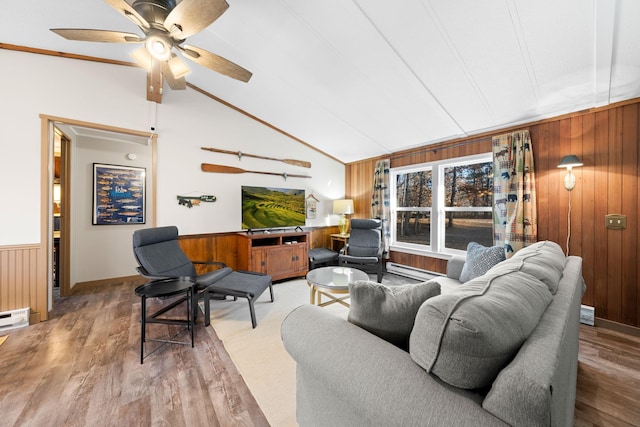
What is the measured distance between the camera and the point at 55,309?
2.69 meters

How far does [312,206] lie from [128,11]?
3501mm

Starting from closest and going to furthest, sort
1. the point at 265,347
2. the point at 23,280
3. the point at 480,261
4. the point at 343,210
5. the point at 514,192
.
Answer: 1. the point at 265,347
2. the point at 480,261
3. the point at 23,280
4. the point at 514,192
5. the point at 343,210

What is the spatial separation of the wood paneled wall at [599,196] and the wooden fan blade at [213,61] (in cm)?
325

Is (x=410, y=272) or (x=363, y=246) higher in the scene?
(x=363, y=246)

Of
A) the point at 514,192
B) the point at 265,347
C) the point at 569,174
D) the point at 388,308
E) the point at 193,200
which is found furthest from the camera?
the point at 193,200

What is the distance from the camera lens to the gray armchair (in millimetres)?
3746

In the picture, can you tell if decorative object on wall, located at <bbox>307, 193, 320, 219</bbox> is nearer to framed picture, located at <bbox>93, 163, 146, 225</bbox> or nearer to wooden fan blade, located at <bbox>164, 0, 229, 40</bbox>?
framed picture, located at <bbox>93, 163, 146, 225</bbox>

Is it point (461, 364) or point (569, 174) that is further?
point (569, 174)

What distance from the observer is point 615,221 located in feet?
7.80

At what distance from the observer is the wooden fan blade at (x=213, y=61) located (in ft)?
6.19

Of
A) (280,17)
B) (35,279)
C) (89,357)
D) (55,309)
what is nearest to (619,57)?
(280,17)

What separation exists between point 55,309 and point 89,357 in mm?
1423

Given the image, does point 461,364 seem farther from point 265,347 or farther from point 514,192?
point 514,192

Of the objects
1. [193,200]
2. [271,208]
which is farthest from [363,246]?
[193,200]
